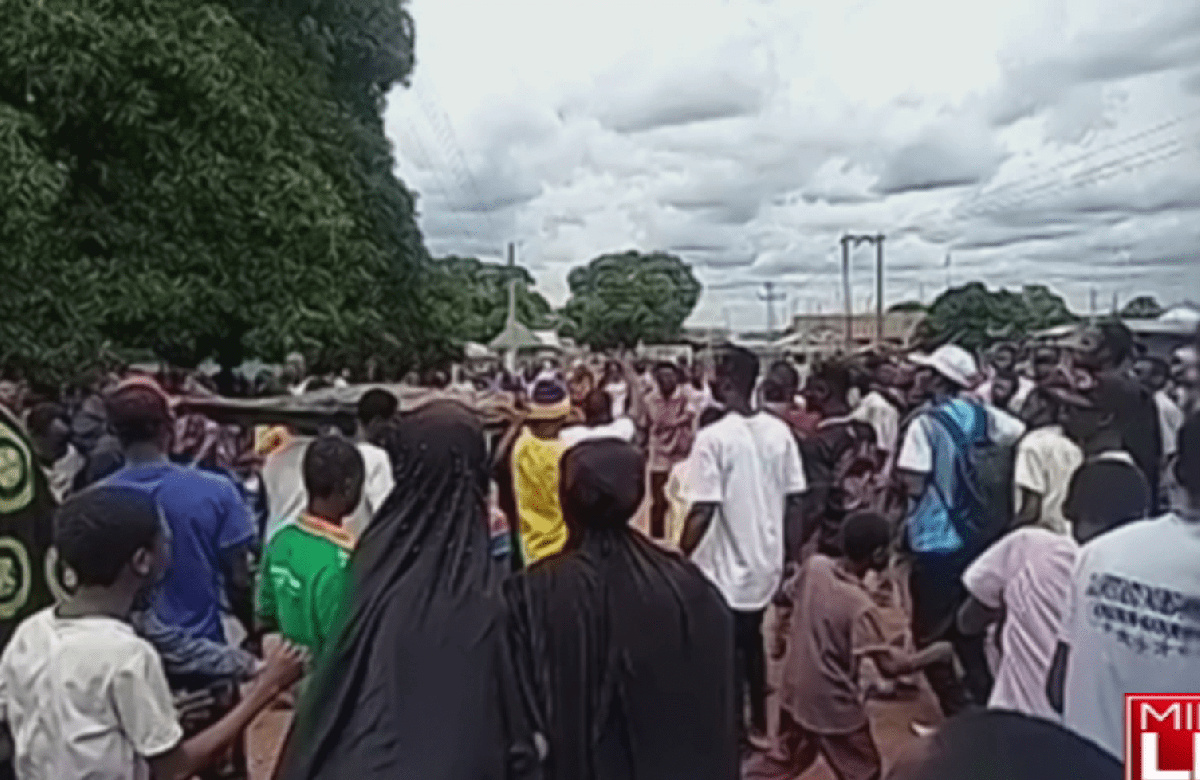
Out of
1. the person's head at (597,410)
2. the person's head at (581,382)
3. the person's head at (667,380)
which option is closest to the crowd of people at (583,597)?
the person's head at (597,410)

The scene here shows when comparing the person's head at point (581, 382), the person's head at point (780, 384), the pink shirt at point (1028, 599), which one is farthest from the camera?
the person's head at point (581, 382)

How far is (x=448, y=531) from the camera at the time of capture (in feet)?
10.5

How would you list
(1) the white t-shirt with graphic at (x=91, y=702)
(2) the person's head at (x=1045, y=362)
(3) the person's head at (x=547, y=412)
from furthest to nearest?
(2) the person's head at (x=1045, y=362) → (3) the person's head at (x=547, y=412) → (1) the white t-shirt with graphic at (x=91, y=702)

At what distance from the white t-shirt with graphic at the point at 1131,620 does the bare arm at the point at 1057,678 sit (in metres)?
0.48

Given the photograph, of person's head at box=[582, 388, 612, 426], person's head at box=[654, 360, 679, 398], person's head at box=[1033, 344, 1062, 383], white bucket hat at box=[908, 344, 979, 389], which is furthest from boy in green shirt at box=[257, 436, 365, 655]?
person's head at box=[654, 360, 679, 398]

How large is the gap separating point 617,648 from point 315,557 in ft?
3.02

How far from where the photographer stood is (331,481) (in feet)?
12.9

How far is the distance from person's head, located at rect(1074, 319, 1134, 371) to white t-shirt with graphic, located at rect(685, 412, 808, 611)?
1313mm

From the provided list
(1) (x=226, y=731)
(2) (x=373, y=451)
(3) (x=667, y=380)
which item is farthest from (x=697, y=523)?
(3) (x=667, y=380)

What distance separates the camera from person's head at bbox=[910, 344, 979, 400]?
661 cm

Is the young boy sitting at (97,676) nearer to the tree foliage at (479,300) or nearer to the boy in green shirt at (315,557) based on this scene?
the boy in green shirt at (315,557)

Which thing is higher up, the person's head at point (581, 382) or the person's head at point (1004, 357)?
the person's head at point (1004, 357)

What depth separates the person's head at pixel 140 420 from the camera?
4379mm

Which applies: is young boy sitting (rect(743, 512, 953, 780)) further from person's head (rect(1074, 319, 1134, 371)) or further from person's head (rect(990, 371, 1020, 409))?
person's head (rect(990, 371, 1020, 409))
